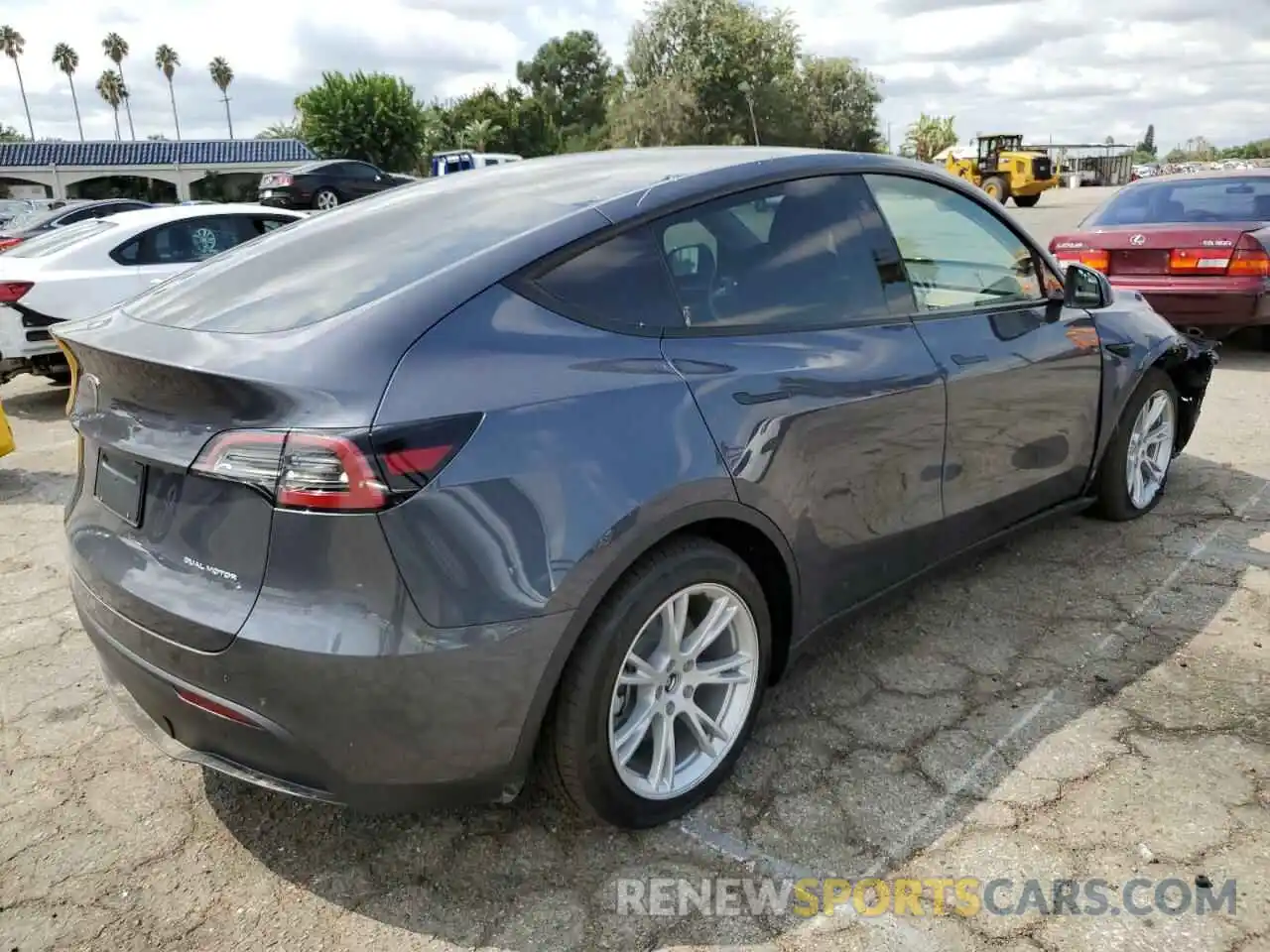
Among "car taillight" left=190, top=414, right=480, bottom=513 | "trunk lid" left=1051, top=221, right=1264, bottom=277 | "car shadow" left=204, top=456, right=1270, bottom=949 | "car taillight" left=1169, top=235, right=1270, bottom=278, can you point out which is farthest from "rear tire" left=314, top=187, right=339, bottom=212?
"car taillight" left=190, top=414, right=480, bottom=513

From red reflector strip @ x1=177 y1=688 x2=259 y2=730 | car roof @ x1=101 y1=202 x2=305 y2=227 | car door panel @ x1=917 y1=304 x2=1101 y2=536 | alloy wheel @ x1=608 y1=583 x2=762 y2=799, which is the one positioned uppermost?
car roof @ x1=101 y1=202 x2=305 y2=227

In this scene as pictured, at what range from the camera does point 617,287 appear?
2.32 m

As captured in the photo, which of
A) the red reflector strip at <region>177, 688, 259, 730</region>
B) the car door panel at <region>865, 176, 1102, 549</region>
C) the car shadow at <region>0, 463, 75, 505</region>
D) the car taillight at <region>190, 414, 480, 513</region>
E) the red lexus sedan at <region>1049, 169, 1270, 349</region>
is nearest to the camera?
the car taillight at <region>190, 414, 480, 513</region>

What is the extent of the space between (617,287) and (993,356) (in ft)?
4.99

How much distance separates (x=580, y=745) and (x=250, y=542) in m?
0.83

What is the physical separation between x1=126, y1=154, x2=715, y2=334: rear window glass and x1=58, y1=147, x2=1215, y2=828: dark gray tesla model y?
0.05 ft

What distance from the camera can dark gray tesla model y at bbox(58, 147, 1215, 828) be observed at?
1926 mm

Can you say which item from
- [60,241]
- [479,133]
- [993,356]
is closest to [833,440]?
[993,356]

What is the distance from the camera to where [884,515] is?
289 centimetres

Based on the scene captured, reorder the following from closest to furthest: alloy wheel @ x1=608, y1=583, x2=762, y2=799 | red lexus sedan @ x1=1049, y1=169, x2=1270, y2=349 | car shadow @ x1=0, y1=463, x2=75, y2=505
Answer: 1. alloy wheel @ x1=608, y1=583, x2=762, y2=799
2. car shadow @ x1=0, y1=463, x2=75, y2=505
3. red lexus sedan @ x1=1049, y1=169, x2=1270, y2=349

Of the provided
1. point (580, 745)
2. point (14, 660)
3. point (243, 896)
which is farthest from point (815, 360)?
point (14, 660)

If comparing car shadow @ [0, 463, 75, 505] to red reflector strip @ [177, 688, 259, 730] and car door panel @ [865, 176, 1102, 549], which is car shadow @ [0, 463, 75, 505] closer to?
red reflector strip @ [177, 688, 259, 730]

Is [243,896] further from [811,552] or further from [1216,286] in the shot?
[1216,286]

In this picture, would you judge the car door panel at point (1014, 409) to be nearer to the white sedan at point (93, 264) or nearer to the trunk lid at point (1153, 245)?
the trunk lid at point (1153, 245)
